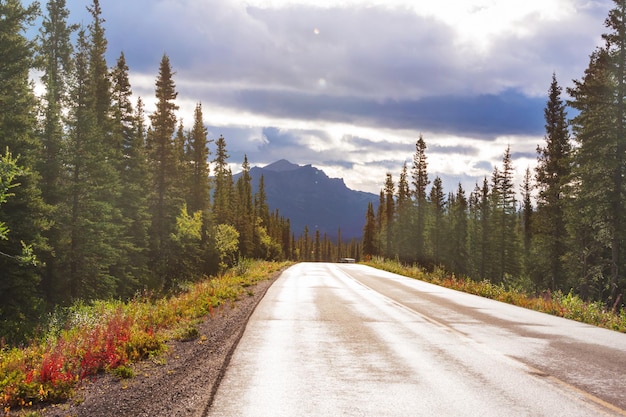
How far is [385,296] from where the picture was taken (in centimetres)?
1867

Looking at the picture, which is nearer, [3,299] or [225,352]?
[225,352]

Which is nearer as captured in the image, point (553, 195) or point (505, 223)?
point (553, 195)

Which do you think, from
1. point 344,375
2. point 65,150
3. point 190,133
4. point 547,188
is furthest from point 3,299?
point 190,133

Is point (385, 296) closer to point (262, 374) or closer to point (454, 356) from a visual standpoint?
point (454, 356)

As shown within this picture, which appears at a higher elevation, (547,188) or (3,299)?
(547,188)

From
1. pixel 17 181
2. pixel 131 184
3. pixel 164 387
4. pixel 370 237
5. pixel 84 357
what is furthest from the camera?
pixel 370 237

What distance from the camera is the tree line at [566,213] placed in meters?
25.0

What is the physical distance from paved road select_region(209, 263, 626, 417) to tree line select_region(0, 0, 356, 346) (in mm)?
6504

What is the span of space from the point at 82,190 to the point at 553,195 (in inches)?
1343

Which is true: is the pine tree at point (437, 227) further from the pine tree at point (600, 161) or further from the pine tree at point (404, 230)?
the pine tree at point (600, 161)

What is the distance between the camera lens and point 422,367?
24.2 ft

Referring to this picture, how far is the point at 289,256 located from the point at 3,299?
126m

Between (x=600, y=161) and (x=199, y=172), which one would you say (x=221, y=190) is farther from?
(x=600, y=161)

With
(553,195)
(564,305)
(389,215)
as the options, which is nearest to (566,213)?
(553,195)
